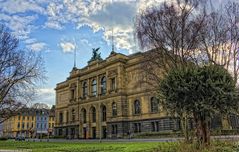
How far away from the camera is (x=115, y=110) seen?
6694 centimetres

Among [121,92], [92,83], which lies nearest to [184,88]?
[121,92]

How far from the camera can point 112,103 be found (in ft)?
222

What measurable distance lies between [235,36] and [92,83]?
51.6m

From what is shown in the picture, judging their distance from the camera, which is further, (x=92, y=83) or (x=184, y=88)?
(x=92, y=83)

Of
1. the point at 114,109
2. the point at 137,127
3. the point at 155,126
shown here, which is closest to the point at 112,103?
the point at 114,109

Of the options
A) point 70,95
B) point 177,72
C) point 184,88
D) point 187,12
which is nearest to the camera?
point 184,88

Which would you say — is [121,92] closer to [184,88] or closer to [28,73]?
[28,73]

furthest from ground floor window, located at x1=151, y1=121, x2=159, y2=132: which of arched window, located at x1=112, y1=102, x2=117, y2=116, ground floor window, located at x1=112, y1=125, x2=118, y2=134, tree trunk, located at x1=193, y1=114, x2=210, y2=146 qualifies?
tree trunk, located at x1=193, y1=114, x2=210, y2=146

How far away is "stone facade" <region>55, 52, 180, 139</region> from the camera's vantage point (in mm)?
59994

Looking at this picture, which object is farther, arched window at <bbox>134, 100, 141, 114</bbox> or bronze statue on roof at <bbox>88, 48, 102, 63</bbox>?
bronze statue on roof at <bbox>88, 48, 102, 63</bbox>

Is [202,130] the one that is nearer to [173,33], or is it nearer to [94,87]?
[173,33]

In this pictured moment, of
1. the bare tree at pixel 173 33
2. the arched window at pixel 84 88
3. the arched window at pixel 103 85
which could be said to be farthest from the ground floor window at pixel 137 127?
the bare tree at pixel 173 33

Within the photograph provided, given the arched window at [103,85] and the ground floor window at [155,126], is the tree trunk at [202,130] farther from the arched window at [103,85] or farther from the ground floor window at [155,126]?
the arched window at [103,85]

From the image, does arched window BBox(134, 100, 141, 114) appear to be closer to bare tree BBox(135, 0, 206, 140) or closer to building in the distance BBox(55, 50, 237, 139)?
building in the distance BBox(55, 50, 237, 139)
